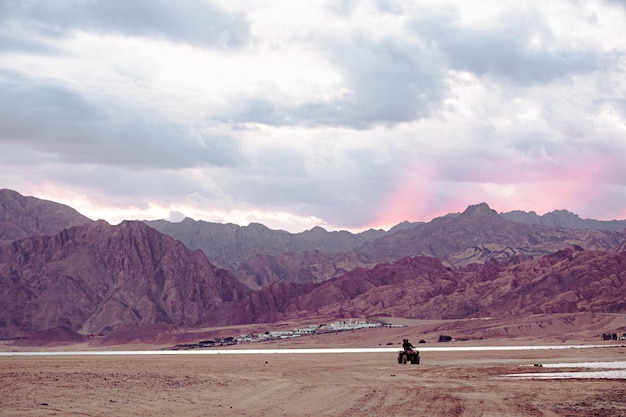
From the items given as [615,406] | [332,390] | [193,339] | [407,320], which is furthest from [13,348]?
[615,406]

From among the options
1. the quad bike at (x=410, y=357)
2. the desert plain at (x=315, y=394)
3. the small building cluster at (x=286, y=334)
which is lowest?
the desert plain at (x=315, y=394)

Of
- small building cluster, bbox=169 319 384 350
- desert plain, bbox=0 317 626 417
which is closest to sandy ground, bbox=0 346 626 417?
desert plain, bbox=0 317 626 417

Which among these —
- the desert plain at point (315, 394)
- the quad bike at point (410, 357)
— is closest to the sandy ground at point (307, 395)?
the desert plain at point (315, 394)

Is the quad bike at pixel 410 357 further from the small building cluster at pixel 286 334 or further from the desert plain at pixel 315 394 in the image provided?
the small building cluster at pixel 286 334

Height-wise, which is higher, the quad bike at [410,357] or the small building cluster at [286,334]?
the small building cluster at [286,334]

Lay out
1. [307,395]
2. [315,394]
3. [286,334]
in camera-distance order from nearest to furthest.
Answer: [307,395] → [315,394] → [286,334]

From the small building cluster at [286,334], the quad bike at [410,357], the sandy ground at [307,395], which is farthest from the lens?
the small building cluster at [286,334]

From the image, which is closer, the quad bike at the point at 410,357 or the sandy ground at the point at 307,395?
the sandy ground at the point at 307,395

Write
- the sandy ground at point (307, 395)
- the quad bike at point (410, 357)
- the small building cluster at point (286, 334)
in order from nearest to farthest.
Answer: the sandy ground at point (307, 395) → the quad bike at point (410, 357) → the small building cluster at point (286, 334)

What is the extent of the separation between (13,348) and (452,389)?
6780 inches

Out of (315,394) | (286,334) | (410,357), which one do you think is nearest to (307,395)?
(315,394)

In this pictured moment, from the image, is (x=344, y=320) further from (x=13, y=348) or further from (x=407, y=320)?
(x=13, y=348)

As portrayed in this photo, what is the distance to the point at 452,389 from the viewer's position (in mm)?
38781

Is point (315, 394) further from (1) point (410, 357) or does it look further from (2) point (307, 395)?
(1) point (410, 357)
